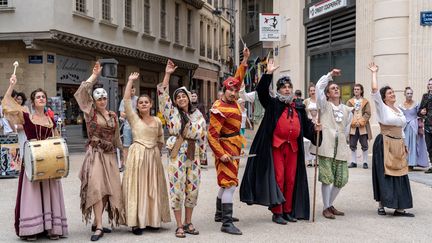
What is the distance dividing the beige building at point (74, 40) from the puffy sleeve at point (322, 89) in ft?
27.2

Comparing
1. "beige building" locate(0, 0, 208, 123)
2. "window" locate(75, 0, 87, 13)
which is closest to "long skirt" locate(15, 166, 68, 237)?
"beige building" locate(0, 0, 208, 123)

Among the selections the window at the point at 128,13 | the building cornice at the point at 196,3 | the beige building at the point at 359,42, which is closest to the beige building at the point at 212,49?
the building cornice at the point at 196,3

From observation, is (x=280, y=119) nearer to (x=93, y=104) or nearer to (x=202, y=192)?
(x=93, y=104)

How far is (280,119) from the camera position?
723 cm

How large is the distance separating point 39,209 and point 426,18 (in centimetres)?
1098

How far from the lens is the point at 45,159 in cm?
612

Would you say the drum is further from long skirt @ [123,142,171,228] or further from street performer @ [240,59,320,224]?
street performer @ [240,59,320,224]

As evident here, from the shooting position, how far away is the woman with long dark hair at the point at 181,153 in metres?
6.57

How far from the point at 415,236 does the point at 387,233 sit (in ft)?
1.01

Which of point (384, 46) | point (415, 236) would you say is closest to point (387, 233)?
point (415, 236)

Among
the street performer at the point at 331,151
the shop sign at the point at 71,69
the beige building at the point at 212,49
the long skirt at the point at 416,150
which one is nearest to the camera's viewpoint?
the street performer at the point at 331,151

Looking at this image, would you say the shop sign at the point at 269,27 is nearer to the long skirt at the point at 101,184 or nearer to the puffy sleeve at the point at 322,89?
the puffy sleeve at the point at 322,89

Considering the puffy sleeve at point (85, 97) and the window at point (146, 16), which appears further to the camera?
the window at point (146, 16)

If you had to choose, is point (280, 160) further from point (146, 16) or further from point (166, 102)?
point (146, 16)
